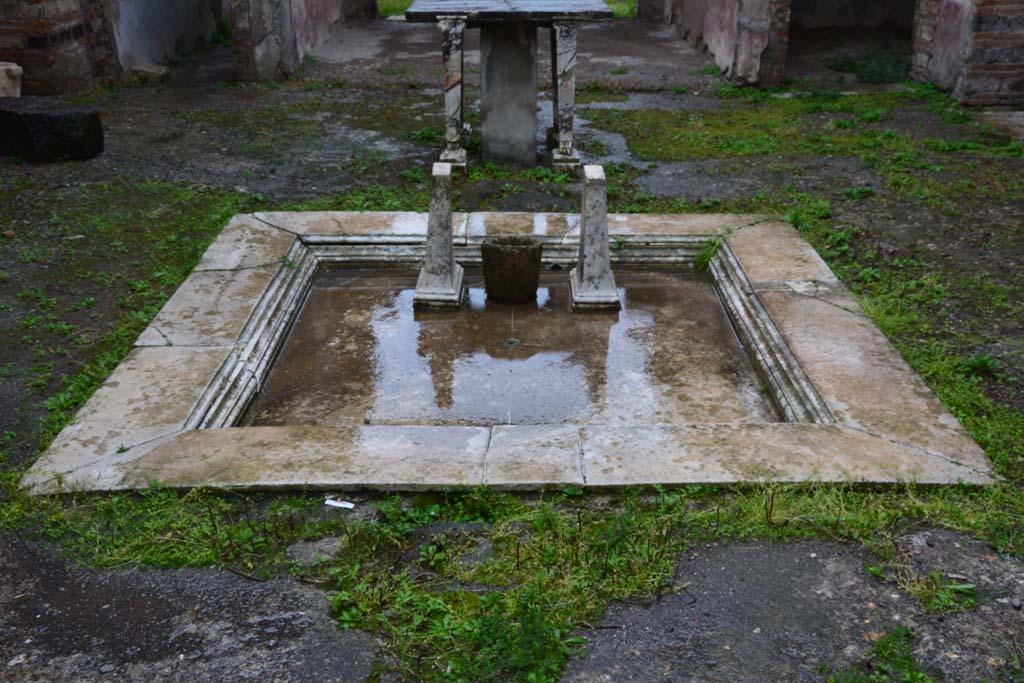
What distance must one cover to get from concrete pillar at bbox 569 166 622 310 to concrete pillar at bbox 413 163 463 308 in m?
0.74

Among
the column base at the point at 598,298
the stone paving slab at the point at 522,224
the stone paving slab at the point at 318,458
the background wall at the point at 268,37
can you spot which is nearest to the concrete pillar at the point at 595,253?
the column base at the point at 598,298

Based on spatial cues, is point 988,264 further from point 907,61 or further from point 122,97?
point 122,97

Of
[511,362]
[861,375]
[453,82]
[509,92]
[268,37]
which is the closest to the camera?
[861,375]

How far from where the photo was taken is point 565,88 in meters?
7.58

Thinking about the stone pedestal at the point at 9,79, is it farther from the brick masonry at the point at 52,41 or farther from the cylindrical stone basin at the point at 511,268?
the cylindrical stone basin at the point at 511,268

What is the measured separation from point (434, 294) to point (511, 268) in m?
0.47

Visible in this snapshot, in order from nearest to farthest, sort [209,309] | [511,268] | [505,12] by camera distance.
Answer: [209,309]
[511,268]
[505,12]

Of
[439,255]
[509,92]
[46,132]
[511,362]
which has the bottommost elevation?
[511,362]

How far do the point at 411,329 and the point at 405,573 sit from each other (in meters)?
2.32

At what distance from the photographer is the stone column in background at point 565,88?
7.27 m

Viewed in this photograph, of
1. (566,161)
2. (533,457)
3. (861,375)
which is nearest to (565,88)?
(566,161)

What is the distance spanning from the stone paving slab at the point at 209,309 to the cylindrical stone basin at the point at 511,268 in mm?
1259

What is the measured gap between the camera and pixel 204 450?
138 inches

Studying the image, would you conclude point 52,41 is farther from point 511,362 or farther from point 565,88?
point 511,362
